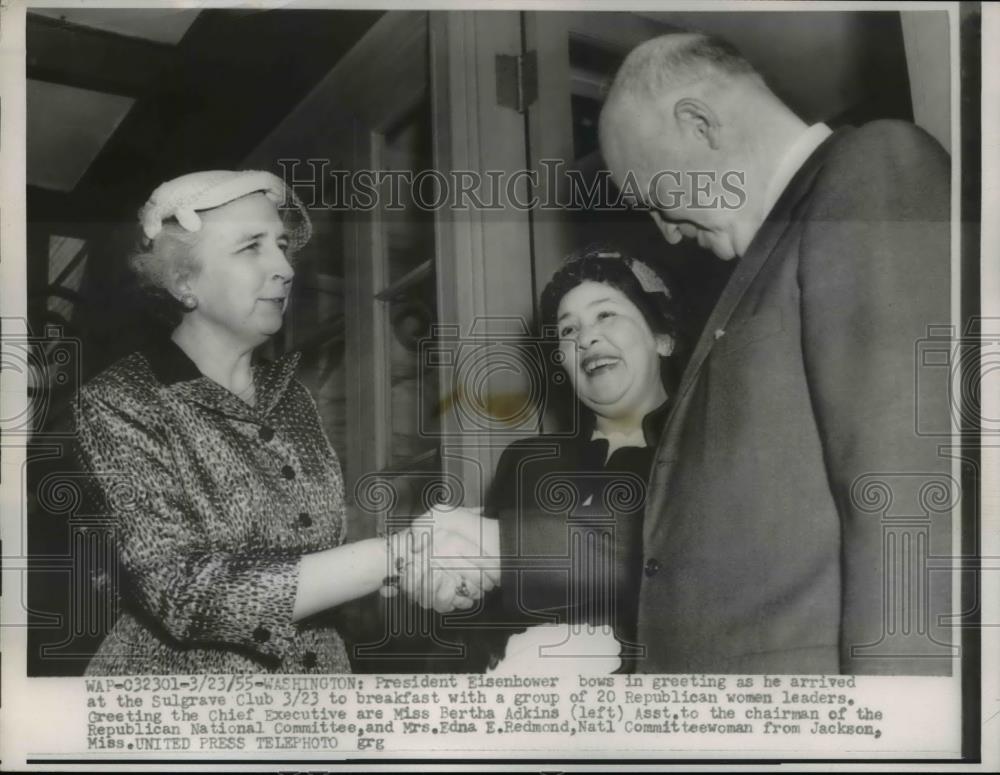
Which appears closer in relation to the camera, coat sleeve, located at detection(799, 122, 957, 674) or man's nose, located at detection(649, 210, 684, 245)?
coat sleeve, located at detection(799, 122, 957, 674)

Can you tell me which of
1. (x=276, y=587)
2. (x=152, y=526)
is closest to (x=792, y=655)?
(x=276, y=587)

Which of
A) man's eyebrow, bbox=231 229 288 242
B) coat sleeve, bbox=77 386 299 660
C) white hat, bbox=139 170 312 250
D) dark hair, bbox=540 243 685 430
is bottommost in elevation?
coat sleeve, bbox=77 386 299 660

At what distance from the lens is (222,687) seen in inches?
130

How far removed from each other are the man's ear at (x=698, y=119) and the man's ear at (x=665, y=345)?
492mm

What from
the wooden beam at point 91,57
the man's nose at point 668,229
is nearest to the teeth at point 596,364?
the man's nose at point 668,229

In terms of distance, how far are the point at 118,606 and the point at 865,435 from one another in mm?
1863

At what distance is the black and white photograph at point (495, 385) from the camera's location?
330 cm

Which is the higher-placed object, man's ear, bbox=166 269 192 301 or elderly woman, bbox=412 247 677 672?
man's ear, bbox=166 269 192 301

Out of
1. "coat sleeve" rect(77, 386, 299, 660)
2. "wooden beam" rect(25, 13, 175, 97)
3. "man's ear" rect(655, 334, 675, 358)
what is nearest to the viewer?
"coat sleeve" rect(77, 386, 299, 660)

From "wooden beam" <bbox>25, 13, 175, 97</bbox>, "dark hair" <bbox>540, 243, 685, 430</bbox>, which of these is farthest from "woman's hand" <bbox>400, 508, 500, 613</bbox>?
"wooden beam" <bbox>25, 13, 175, 97</bbox>

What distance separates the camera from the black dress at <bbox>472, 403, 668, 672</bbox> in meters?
3.32

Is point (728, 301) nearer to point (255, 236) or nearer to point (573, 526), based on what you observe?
point (573, 526)

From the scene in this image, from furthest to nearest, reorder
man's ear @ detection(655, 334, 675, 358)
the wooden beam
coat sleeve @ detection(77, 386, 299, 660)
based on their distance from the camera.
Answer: the wooden beam, man's ear @ detection(655, 334, 675, 358), coat sleeve @ detection(77, 386, 299, 660)

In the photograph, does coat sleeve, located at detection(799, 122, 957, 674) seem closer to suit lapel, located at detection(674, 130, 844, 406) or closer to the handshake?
suit lapel, located at detection(674, 130, 844, 406)
